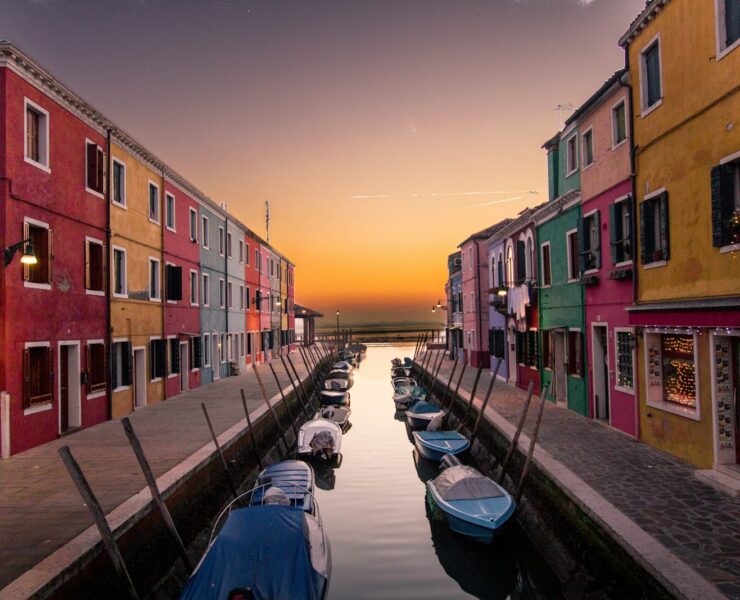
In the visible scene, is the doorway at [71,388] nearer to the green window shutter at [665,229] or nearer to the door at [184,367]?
the door at [184,367]

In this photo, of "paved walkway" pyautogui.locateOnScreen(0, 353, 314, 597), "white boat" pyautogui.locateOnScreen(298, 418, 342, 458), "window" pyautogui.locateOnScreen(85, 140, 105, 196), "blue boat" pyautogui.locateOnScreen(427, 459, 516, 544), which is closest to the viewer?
"paved walkway" pyautogui.locateOnScreen(0, 353, 314, 597)

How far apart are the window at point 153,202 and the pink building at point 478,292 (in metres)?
18.3

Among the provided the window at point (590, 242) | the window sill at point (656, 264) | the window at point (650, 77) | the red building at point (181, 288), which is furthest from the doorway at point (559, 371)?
Answer: the red building at point (181, 288)

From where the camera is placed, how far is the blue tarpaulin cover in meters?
7.08

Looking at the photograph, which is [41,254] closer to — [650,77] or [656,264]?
[656,264]

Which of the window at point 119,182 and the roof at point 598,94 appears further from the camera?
the window at point 119,182

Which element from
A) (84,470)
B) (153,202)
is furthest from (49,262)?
(153,202)

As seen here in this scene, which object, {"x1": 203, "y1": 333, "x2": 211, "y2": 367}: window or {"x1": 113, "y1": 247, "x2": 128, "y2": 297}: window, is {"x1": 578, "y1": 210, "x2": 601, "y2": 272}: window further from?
{"x1": 203, "y1": 333, "x2": 211, "y2": 367}: window

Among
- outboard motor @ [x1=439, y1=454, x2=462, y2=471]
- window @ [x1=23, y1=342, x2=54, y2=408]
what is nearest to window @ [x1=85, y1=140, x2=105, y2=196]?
window @ [x1=23, y1=342, x2=54, y2=408]

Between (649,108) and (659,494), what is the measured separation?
338 inches

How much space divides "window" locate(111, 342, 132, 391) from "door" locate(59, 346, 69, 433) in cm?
238

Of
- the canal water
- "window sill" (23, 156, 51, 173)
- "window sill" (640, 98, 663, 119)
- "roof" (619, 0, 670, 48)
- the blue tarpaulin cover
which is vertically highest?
"roof" (619, 0, 670, 48)

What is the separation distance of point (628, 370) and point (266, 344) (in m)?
34.2

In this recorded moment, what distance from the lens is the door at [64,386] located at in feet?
50.4
